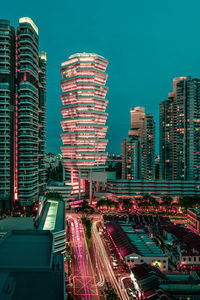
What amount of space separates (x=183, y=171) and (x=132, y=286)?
93.0 meters

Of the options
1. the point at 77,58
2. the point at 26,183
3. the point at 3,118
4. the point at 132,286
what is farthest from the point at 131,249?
the point at 77,58

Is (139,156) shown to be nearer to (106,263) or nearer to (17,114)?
(17,114)

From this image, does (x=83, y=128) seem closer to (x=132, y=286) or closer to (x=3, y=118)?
(x=3, y=118)

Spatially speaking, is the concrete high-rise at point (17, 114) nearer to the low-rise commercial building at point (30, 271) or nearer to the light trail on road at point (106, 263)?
the light trail on road at point (106, 263)

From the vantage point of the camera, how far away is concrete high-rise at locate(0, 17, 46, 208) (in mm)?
80625

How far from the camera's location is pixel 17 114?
281 ft

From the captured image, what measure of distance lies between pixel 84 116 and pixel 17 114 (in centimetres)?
4884

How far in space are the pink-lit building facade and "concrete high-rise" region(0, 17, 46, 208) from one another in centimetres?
4284

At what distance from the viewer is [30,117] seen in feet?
278

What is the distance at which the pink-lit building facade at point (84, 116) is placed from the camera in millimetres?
129250

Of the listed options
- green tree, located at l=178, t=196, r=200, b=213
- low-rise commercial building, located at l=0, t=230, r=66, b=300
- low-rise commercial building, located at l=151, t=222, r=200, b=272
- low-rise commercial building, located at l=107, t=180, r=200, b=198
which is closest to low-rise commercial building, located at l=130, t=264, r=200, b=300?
low-rise commercial building, located at l=151, t=222, r=200, b=272

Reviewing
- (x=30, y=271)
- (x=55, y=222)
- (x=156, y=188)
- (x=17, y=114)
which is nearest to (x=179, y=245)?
(x=55, y=222)

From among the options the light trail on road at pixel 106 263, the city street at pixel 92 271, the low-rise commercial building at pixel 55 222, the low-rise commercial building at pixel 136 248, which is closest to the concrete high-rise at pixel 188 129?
the low-rise commercial building at pixel 136 248

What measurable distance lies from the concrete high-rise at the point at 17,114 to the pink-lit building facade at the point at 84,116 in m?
42.8
